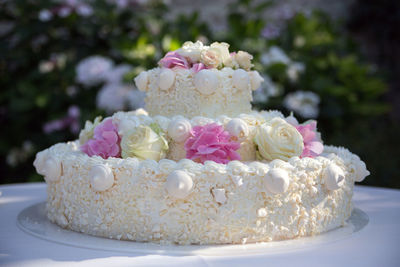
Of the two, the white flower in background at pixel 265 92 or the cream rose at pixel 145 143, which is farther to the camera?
the white flower in background at pixel 265 92

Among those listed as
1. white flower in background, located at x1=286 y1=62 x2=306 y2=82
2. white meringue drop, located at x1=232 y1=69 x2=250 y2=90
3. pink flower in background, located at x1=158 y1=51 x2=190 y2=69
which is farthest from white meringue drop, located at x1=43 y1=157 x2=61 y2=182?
white flower in background, located at x1=286 y1=62 x2=306 y2=82

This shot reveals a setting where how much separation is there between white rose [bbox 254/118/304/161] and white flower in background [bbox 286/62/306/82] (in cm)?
351

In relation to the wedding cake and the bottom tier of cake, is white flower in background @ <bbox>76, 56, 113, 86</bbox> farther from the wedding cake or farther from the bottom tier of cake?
the bottom tier of cake

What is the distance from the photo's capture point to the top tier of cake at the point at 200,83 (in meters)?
2.65

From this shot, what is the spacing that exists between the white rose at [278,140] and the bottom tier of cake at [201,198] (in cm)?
9

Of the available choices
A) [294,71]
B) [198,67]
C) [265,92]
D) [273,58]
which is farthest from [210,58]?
[294,71]

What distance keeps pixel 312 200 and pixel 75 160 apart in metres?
1.18

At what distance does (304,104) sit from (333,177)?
329 cm

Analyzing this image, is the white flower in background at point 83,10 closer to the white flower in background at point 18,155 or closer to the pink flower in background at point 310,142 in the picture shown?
the white flower in background at point 18,155

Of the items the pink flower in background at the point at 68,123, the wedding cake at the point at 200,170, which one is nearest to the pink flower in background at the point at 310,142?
the wedding cake at the point at 200,170

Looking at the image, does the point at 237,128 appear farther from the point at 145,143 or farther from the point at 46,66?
the point at 46,66

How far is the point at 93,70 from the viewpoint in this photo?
554 cm

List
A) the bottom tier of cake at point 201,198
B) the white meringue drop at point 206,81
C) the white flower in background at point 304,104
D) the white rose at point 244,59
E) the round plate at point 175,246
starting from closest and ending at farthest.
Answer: the round plate at point 175,246 → the bottom tier of cake at point 201,198 → the white meringue drop at point 206,81 → the white rose at point 244,59 → the white flower in background at point 304,104

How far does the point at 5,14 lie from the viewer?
250 inches
